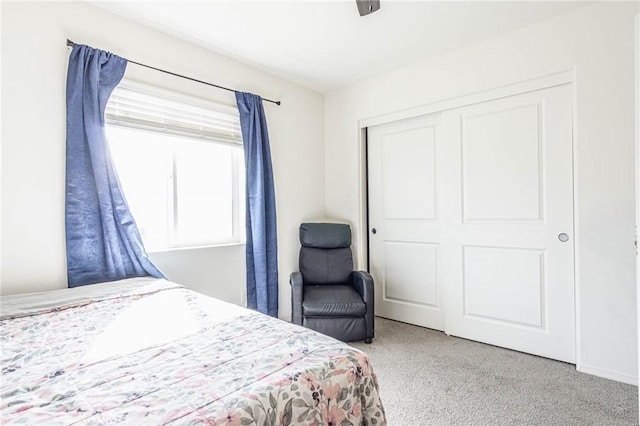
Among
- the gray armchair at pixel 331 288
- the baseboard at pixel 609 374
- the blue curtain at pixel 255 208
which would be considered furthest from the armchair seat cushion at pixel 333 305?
the baseboard at pixel 609 374

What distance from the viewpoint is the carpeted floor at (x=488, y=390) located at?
5.51 ft

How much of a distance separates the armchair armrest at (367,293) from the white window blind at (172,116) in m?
1.63

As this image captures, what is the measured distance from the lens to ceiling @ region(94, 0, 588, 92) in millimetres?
Result: 2094

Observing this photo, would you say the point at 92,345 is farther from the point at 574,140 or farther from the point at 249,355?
the point at 574,140

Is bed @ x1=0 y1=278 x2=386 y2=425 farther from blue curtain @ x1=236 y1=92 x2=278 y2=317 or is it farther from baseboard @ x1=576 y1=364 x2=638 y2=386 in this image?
baseboard @ x1=576 y1=364 x2=638 y2=386

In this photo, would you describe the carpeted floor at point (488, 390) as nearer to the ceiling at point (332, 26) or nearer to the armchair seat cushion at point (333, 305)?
the armchair seat cushion at point (333, 305)

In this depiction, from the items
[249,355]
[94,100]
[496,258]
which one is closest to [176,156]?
[94,100]

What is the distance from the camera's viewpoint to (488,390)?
75.9 inches

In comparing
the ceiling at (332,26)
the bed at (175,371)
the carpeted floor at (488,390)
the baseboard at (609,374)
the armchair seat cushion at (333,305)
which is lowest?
the carpeted floor at (488,390)

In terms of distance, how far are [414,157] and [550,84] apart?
1154 millimetres

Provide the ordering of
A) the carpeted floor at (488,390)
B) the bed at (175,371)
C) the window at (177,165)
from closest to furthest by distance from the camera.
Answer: the bed at (175,371) → the carpeted floor at (488,390) → the window at (177,165)

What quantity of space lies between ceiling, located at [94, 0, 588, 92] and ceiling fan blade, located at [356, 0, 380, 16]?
0.13 metres

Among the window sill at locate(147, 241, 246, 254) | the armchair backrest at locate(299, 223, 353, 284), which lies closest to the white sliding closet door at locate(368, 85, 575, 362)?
the armchair backrest at locate(299, 223, 353, 284)

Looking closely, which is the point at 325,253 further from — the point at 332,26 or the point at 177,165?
the point at 332,26
